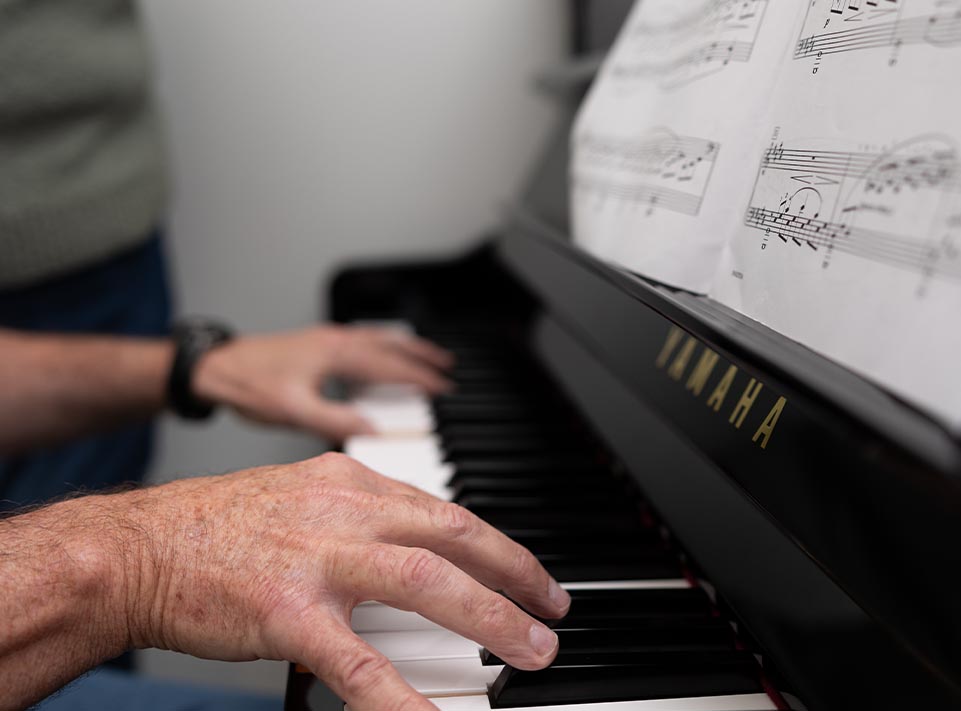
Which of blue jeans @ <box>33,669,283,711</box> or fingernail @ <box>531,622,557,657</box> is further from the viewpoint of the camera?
blue jeans @ <box>33,669,283,711</box>

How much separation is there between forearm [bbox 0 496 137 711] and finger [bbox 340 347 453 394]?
50cm

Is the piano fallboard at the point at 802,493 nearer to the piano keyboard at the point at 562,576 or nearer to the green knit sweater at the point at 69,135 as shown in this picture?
the piano keyboard at the point at 562,576

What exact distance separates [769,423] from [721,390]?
6cm

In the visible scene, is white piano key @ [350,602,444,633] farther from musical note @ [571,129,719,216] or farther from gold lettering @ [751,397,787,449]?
musical note @ [571,129,719,216]

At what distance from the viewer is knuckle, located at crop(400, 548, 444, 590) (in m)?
0.44

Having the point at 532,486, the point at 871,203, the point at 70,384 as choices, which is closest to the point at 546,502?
the point at 532,486

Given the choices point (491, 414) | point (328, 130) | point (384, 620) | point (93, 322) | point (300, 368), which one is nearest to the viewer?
point (384, 620)

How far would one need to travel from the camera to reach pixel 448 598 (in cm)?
44

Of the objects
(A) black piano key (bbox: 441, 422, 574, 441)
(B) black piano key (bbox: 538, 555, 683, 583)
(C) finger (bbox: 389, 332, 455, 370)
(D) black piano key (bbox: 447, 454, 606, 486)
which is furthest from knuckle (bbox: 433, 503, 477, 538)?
(C) finger (bbox: 389, 332, 455, 370)

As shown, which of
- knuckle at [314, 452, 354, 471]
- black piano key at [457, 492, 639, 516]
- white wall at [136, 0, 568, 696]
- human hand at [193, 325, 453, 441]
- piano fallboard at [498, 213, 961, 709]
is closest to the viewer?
piano fallboard at [498, 213, 961, 709]

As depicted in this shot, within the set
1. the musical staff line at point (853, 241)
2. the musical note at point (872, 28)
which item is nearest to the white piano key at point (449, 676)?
the musical staff line at point (853, 241)

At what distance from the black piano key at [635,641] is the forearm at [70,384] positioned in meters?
0.77

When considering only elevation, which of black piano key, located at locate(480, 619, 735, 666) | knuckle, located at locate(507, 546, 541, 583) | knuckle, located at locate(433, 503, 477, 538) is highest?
knuckle, located at locate(433, 503, 477, 538)

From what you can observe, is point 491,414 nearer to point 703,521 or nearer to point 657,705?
point 703,521
